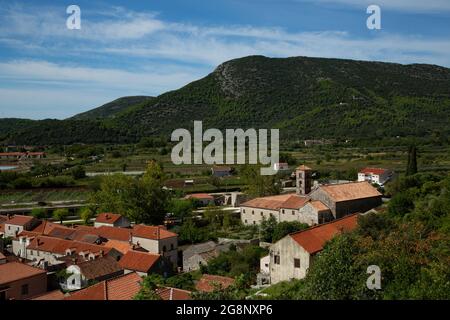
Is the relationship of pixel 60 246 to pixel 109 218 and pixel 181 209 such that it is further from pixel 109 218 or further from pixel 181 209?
pixel 181 209

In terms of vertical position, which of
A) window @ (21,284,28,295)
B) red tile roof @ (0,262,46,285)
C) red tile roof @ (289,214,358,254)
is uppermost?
red tile roof @ (289,214,358,254)

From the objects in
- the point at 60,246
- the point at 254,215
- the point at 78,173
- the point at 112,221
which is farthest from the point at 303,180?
the point at 78,173

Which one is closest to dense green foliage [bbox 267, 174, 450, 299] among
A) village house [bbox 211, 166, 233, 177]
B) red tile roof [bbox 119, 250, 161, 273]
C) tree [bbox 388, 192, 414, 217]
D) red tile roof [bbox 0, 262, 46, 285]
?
tree [bbox 388, 192, 414, 217]

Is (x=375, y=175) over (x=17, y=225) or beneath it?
over

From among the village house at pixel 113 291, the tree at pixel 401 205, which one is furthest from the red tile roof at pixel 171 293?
the tree at pixel 401 205

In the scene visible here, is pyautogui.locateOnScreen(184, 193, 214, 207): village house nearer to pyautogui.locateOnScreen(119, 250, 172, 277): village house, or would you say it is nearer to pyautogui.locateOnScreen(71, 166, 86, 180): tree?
pyautogui.locateOnScreen(119, 250, 172, 277): village house

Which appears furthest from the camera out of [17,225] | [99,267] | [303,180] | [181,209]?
[181,209]

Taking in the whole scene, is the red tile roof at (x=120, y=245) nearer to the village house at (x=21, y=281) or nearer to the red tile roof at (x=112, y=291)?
the village house at (x=21, y=281)
